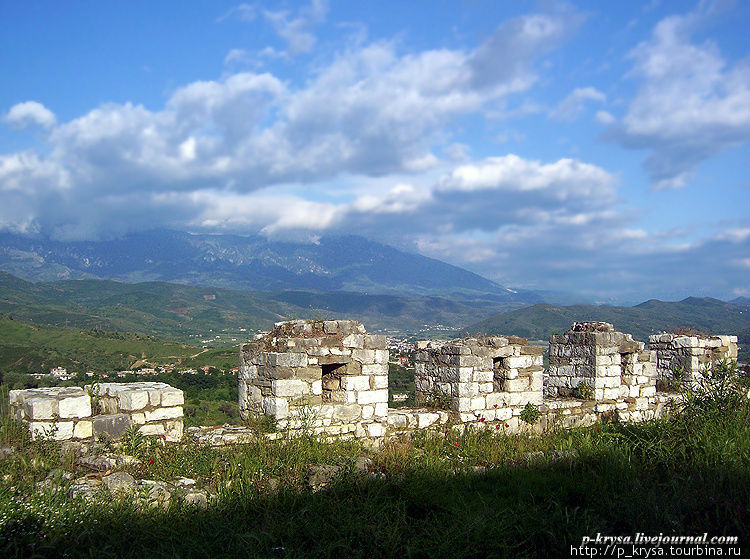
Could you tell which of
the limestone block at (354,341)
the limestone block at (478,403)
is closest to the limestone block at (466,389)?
the limestone block at (478,403)

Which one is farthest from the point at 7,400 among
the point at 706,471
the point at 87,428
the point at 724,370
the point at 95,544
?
the point at 724,370

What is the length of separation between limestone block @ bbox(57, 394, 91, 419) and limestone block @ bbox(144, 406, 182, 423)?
0.73 meters

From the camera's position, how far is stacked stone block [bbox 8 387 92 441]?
6.28m

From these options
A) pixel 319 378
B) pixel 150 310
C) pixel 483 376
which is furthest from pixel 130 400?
pixel 150 310

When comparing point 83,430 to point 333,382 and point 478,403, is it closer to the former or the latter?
point 333,382

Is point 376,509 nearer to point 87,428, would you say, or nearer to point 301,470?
point 301,470

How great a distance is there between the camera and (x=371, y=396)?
28.1 ft

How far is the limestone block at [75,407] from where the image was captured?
6409mm

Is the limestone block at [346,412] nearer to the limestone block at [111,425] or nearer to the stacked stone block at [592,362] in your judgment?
the limestone block at [111,425]

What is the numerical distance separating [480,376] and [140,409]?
18.4 feet

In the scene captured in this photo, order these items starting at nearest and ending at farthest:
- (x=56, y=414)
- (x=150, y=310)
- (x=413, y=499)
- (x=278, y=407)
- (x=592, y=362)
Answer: (x=413, y=499)
(x=56, y=414)
(x=278, y=407)
(x=592, y=362)
(x=150, y=310)

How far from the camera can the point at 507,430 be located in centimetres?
943

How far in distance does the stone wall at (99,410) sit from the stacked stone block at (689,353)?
10.9m

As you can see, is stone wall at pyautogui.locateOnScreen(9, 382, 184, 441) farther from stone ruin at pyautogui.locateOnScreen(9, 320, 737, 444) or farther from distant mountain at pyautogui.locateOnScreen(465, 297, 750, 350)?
distant mountain at pyautogui.locateOnScreen(465, 297, 750, 350)
